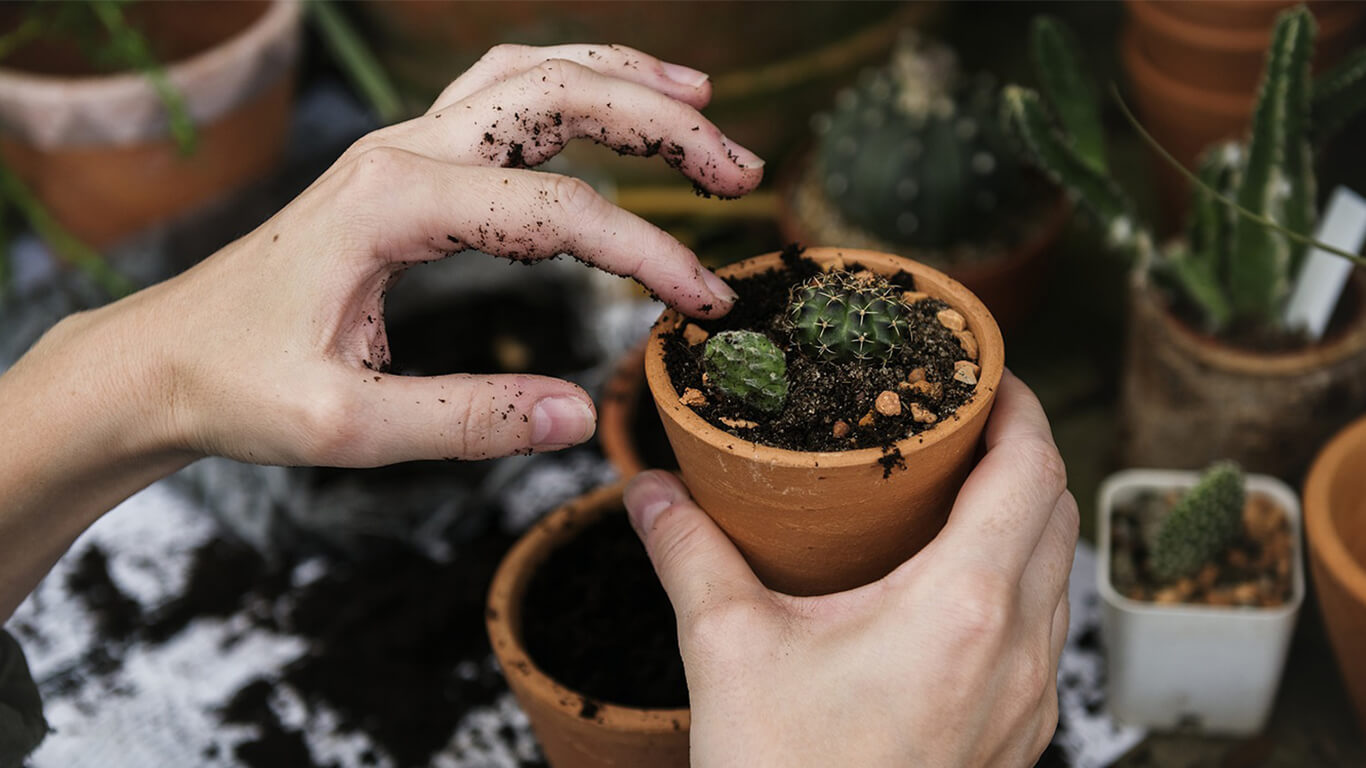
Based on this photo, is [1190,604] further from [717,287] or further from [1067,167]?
[717,287]

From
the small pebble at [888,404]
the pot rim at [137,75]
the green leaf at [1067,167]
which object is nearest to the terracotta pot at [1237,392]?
the green leaf at [1067,167]

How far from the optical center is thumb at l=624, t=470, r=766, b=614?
85 centimetres

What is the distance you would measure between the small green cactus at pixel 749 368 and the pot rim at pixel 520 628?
0.30 meters

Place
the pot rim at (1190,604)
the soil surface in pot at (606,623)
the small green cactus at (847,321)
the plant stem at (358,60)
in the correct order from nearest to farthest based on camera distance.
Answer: the small green cactus at (847,321) → the soil surface in pot at (606,623) → the pot rim at (1190,604) → the plant stem at (358,60)

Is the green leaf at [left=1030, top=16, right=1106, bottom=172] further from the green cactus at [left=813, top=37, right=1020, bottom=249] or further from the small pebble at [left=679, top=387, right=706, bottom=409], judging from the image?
the small pebble at [left=679, top=387, right=706, bottom=409]

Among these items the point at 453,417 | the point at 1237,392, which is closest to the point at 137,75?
the point at 453,417

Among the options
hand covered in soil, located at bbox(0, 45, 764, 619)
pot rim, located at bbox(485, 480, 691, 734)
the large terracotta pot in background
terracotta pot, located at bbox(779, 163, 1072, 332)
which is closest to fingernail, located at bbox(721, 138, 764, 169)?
hand covered in soil, located at bbox(0, 45, 764, 619)

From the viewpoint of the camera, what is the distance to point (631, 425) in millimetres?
1470

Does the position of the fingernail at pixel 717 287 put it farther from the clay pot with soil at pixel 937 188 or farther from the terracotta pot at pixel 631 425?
the clay pot with soil at pixel 937 188

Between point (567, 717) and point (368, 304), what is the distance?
16.0 inches

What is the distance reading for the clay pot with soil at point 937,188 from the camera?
69.7 inches

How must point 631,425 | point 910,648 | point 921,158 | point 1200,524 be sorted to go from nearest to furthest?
point 910,648
point 1200,524
point 631,425
point 921,158

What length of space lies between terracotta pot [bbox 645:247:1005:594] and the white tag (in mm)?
694

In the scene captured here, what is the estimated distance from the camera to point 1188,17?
167cm
